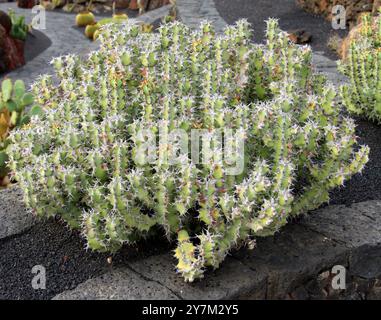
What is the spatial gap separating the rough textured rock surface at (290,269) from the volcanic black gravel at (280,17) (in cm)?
460

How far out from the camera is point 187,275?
8.96 ft

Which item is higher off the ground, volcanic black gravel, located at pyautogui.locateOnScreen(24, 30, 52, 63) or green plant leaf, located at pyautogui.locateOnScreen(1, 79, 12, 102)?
green plant leaf, located at pyautogui.locateOnScreen(1, 79, 12, 102)

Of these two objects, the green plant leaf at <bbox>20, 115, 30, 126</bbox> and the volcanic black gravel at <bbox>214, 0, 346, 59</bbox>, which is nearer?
the green plant leaf at <bbox>20, 115, 30, 126</bbox>

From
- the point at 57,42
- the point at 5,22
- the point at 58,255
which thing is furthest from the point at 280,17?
the point at 58,255

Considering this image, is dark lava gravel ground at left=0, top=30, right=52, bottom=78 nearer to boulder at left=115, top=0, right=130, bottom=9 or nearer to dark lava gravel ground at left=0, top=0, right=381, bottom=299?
boulder at left=115, top=0, right=130, bottom=9

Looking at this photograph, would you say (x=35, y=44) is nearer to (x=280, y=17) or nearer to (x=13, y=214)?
(x=280, y=17)

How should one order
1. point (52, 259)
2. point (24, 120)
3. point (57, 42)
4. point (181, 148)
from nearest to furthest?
point (181, 148)
point (52, 259)
point (24, 120)
point (57, 42)

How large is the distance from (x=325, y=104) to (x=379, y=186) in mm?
829

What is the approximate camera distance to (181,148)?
9.46 feet

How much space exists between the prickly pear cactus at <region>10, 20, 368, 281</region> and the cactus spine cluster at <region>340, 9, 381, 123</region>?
1.10m

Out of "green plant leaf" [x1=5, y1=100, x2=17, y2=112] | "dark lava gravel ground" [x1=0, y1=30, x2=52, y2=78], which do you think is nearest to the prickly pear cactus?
"green plant leaf" [x1=5, y1=100, x2=17, y2=112]

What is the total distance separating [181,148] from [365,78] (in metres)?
2.22

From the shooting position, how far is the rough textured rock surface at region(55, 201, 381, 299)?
2.76 meters

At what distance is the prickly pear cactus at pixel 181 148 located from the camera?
2723mm
